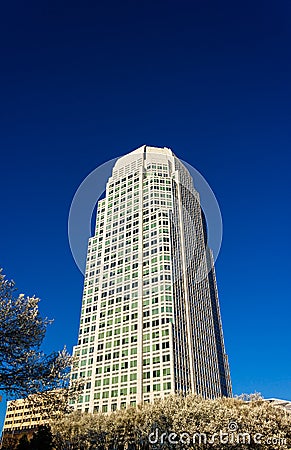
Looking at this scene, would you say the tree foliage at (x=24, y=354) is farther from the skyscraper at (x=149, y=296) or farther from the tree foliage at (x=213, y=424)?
the skyscraper at (x=149, y=296)

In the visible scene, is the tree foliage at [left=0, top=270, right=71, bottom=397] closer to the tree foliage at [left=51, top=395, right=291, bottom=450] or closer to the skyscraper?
the tree foliage at [left=51, top=395, right=291, bottom=450]

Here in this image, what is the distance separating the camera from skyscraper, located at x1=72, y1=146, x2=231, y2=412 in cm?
9488

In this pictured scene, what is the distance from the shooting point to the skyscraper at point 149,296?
9488 centimetres

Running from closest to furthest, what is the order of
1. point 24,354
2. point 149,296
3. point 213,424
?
point 24,354 → point 213,424 → point 149,296

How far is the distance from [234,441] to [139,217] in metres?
83.0

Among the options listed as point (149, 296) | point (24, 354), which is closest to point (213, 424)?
point (24, 354)

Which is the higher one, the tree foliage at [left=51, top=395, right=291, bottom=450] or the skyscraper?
the skyscraper

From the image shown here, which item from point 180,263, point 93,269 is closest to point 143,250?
point 180,263

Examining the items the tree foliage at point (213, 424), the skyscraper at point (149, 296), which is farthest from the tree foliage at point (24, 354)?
the skyscraper at point (149, 296)

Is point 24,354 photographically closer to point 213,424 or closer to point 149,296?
point 213,424

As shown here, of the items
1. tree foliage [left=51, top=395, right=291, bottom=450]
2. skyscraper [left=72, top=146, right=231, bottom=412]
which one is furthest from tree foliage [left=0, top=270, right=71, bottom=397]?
skyscraper [left=72, top=146, right=231, bottom=412]

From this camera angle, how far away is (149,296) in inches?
4139

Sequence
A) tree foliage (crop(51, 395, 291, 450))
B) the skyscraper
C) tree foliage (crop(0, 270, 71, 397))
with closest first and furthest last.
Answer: tree foliage (crop(0, 270, 71, 397)) < tree foliage (crop(51, 395, 291, 450)) < the skyscraper

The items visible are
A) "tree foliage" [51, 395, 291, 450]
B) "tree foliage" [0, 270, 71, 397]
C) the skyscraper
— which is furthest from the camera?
the skyscraper
